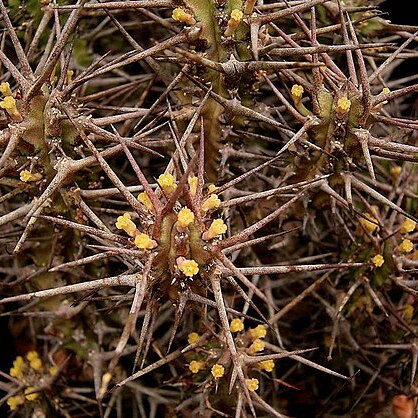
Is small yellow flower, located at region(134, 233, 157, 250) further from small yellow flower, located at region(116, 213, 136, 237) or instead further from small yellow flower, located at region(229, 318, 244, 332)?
small yellow flower, located at region(229, 318, 244, 332)

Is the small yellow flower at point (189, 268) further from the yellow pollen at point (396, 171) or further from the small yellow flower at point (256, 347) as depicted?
the yellow pollen at point (396, 171)

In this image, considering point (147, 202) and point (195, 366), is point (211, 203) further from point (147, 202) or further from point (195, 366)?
point (195, 366)

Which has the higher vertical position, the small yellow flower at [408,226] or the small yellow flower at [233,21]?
the small yellow flower at [233,21]

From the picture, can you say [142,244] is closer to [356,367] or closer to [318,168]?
[318,168]

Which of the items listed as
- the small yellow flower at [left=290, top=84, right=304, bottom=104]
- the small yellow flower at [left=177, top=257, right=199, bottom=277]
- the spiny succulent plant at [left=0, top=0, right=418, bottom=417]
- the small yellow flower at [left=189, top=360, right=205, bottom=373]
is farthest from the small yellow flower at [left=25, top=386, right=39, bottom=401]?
the small yellow flower at [left=290, top=84, right=304, bottom=104]

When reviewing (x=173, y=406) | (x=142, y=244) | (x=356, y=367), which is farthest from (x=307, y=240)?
(x=142, y=244)

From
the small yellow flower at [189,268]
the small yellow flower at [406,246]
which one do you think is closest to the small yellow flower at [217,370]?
the small yellow flower at [189,268]

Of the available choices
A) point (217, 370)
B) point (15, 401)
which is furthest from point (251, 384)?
point (15, 401)
